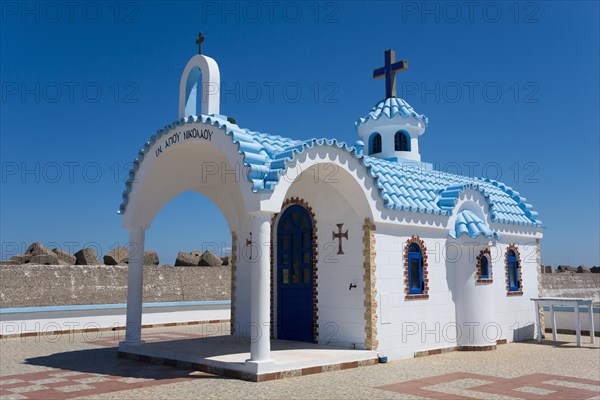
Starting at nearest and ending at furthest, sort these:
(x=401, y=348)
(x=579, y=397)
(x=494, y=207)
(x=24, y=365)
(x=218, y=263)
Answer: (x=579, y=397)
(x=24, y=365)
(x=401, y=348)
(x=494, y=207)
(x=218, y=263)

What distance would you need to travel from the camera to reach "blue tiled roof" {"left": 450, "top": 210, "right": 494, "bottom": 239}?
1381 cm

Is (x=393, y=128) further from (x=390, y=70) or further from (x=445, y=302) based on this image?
(x=445, y=302)

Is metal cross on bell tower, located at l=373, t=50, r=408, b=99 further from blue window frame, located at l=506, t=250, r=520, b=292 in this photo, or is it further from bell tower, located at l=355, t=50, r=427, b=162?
blue window frame, located at l=506, t=250, r=520, b=292

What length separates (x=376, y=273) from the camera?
1183 cm

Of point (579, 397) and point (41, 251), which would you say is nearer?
point (579, 397)

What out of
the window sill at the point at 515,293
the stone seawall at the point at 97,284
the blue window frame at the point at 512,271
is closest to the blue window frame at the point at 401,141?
the blue window frame at the point at 512,271

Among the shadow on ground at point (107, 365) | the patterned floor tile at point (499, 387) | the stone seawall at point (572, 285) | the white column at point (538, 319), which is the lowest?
the patterned floor tile at point (499, 387)

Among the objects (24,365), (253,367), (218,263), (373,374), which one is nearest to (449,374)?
(373,374)

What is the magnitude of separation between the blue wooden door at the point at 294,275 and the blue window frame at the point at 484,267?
465 cm

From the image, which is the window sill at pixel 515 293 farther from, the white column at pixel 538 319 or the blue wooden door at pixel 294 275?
the blue wooden door at pixel 294 275

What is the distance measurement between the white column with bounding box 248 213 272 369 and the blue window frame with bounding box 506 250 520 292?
8.90m

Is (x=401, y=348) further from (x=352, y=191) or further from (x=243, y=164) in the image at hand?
(x=243, y=164)

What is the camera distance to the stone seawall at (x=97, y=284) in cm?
1675

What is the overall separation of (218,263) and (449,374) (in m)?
14.7
